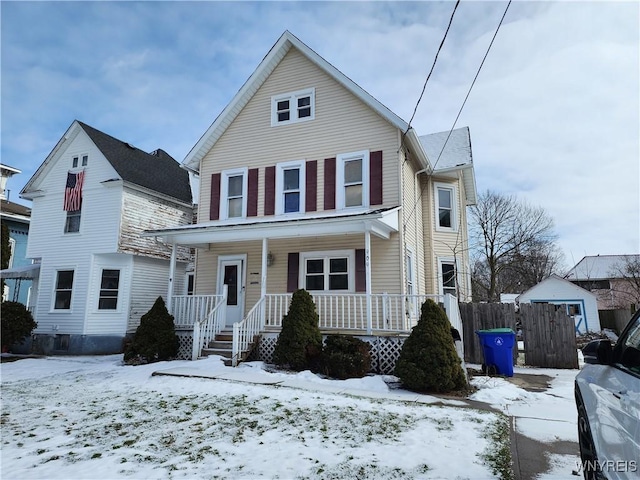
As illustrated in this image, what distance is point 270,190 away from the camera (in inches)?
497

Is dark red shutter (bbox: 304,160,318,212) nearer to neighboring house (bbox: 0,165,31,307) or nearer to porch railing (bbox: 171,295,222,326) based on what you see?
porch railing (bbox: 171,295,222,326)

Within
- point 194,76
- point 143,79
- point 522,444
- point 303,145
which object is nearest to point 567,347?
point 522,444

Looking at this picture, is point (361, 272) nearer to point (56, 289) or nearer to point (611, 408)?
point (611, 408)

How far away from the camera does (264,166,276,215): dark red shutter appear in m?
12.5

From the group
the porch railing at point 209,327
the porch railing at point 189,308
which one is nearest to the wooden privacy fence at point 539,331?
the porch railing at point 209,327

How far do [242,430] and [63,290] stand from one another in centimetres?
1364

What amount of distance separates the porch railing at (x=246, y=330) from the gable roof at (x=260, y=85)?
615 centimetres

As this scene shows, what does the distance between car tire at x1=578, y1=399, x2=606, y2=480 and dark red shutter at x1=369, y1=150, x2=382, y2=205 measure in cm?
846

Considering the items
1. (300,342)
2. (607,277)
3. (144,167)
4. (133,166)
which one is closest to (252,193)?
(300,342)

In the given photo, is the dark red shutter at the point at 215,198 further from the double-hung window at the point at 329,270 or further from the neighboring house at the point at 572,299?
the neighboring house at the point at 572,299

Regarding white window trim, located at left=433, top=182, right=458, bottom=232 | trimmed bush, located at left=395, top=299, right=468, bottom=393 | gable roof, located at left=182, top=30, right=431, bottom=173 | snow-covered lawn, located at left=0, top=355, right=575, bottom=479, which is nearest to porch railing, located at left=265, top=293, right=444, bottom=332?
trimmed bush, located at left=395, top=299, right=468, bottom=393

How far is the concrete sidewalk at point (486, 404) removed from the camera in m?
3.97

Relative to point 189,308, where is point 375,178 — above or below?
above

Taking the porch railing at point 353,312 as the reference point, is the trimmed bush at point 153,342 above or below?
below
